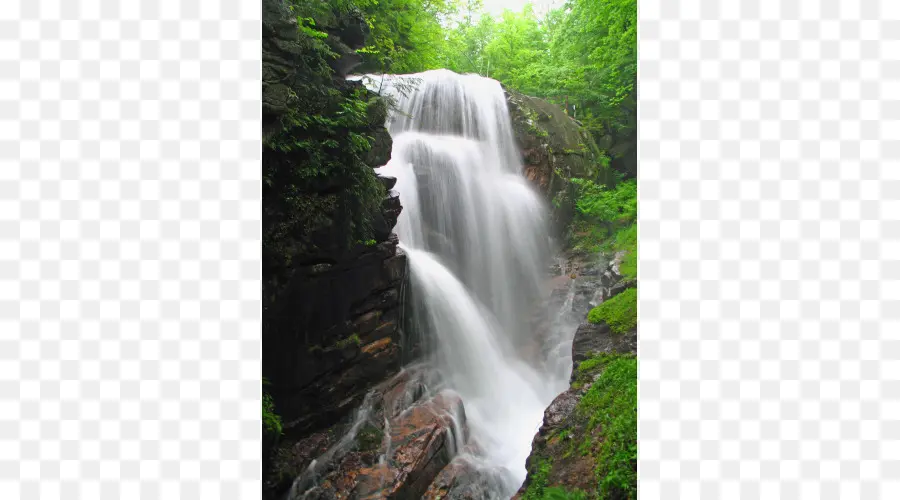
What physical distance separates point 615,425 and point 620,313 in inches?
80.1

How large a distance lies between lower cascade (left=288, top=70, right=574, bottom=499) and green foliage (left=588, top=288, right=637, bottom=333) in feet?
5.98

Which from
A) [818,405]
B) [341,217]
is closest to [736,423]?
[818,405]

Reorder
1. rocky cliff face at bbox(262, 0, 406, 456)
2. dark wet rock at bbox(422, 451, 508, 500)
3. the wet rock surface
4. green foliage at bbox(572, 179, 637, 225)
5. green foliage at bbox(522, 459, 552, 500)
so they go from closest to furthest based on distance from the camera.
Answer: green foliage at bbox(522, 459, 552, 500) → rocky cliff face at bbox(262, 0, 406, 456) → the wet rock surface → dark wet rock at bbox(422, 451, 508, 500) → green foliage at bbox(572, 179, 637, 225)

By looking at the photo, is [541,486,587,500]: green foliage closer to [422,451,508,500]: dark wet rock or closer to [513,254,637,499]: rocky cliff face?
[513,254,637,499]: rocky cliff face

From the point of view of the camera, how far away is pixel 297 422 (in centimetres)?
508

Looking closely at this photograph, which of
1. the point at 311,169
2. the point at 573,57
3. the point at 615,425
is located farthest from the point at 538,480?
the point at 573,57

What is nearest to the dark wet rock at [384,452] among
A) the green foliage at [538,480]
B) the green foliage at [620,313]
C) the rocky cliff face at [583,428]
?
the rocky cliff face at [583,428]

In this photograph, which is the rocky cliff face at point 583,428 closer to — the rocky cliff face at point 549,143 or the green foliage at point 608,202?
the green foliage at point 608,202

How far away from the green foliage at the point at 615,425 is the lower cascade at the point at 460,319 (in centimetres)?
180

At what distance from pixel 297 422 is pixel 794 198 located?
4.77 metres

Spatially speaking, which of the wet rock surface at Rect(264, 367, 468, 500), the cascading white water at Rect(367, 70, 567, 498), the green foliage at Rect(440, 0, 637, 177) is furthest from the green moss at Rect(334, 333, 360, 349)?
the green foliage at Rect(440, 0, 637, 177)

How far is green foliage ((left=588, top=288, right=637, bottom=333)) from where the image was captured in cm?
505

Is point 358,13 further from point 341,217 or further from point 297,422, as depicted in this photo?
point 297,422

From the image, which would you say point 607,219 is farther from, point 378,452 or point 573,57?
point 378,452
